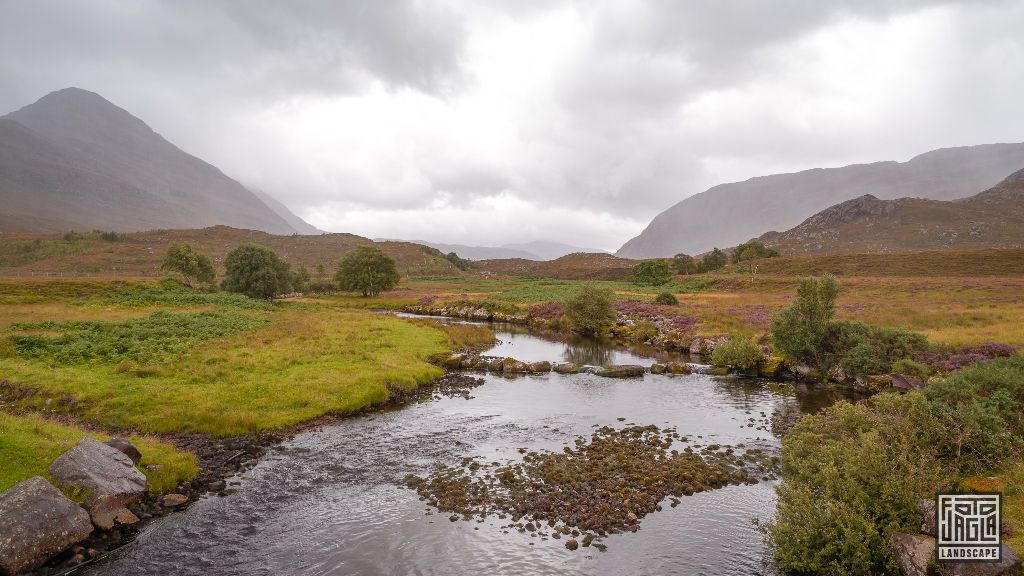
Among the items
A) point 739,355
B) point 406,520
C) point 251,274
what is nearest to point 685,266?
point 739,355

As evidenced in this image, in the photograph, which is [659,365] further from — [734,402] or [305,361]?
[305,361]

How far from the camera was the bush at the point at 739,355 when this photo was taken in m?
40.8

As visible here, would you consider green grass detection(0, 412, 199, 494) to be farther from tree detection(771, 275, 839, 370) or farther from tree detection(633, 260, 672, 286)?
tree detection(633, 260, 672, 286)

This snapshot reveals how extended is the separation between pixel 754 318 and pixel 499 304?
136 feet

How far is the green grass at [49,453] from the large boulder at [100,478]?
62 centimetres

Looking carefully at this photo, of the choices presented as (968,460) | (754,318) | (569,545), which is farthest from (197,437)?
(754,318)

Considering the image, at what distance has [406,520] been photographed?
17172 millimetres

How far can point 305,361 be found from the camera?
35.6 m

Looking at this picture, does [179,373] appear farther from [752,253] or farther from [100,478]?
[752,253]

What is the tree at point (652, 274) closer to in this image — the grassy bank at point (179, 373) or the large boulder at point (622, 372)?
the grassy bank at point (179, 373)

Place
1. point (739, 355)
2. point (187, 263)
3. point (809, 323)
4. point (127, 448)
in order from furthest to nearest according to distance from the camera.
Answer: point (187, 263)
point (739, 355)
point (809, 323)
point (127, 448)

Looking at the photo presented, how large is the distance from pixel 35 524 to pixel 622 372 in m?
35.1

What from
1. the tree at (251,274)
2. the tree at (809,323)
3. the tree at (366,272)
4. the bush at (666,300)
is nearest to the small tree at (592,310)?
the bush at (666,300)

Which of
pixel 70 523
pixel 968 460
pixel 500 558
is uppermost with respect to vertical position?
pixel 968 460
